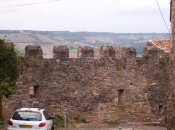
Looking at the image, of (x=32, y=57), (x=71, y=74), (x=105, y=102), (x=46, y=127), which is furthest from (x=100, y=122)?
(x=46, y=127)

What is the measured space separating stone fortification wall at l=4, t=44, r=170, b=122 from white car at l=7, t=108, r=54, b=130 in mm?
5514

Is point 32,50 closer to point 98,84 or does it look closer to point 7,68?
point 98,84

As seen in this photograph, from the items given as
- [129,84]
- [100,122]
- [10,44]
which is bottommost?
[100,122]

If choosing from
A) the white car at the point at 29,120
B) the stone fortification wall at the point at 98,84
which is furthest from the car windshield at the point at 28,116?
the stone fortification wall at the point at 98,84

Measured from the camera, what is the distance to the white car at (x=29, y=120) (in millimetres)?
21828

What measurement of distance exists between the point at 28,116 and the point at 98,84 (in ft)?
26.4

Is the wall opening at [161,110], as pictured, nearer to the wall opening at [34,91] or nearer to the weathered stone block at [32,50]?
the wall opening at [34,91]

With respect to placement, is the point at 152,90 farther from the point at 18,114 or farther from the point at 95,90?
the point at 18,114

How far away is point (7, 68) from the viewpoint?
2255 cm

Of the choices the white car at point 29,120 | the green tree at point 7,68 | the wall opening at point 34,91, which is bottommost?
the white car at point 29,120

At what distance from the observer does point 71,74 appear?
2902cm

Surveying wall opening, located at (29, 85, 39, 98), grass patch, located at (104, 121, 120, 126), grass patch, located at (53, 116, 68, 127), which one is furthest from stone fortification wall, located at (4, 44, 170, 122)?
grass patch, located at (53, 116, 68, 127)

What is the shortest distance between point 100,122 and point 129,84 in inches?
102

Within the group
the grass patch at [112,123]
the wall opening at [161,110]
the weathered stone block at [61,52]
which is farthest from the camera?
the wall opening at [161,110]
